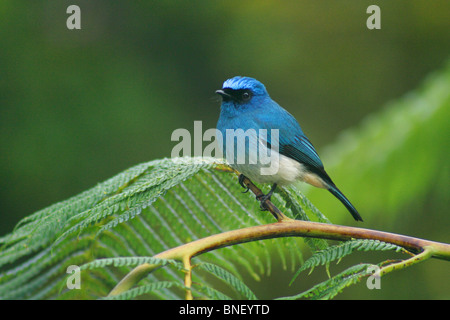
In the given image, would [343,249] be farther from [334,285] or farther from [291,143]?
[291,143]

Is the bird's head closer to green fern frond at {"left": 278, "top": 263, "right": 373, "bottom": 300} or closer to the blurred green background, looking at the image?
green fern frond at {"left": 278, "top": 263, "right": 373, "bottom": 300}

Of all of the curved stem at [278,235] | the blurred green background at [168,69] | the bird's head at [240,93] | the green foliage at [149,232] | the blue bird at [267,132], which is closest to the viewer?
the curved stem at [278,235]

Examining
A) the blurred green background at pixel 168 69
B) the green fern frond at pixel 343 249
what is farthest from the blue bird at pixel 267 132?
the blurred green background at pixel 168 69

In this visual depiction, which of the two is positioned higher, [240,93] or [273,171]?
[240,93]

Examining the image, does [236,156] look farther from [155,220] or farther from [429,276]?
[429,276]

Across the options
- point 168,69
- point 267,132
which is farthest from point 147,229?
point 168,69

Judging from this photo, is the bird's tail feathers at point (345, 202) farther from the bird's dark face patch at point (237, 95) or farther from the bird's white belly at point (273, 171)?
the bird's dark face patch at point (237, 95)
